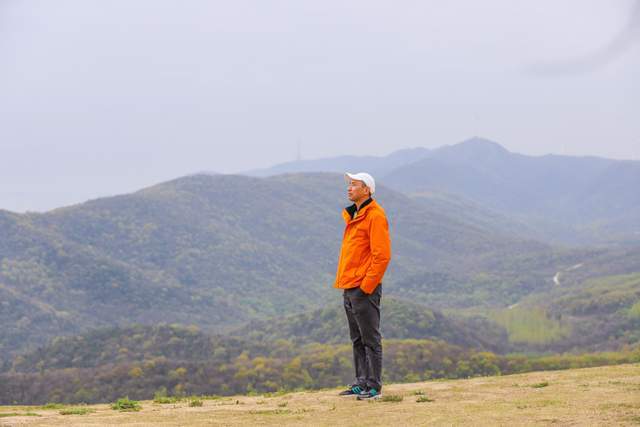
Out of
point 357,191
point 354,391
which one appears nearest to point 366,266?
point 357,191

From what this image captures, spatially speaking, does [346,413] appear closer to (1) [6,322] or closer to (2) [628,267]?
(1) [6,322]

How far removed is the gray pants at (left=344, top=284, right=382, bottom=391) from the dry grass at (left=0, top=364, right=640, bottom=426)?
0.53m

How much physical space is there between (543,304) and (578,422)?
12313 cm

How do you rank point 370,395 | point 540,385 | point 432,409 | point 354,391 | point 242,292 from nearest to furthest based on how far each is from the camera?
point 432,409
point 370,395
point 354,391
point 540,385
point 242,292

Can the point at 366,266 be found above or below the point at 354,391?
above

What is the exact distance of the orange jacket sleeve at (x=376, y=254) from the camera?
473 inches

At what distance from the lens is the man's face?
12.5 meters

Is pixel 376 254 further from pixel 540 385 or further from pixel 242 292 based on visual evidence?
pixel 242 292

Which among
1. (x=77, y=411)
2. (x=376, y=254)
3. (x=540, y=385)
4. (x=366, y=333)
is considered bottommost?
(x=540, y=385)

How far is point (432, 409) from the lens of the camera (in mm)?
11391

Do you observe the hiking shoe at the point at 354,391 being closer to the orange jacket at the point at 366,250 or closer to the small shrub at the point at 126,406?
the orange jacket at the point at 366,250

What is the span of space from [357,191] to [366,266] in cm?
127

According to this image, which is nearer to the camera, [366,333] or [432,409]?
[432,409]

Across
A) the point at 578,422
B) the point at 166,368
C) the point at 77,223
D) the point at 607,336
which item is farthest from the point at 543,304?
the point at 578,422
